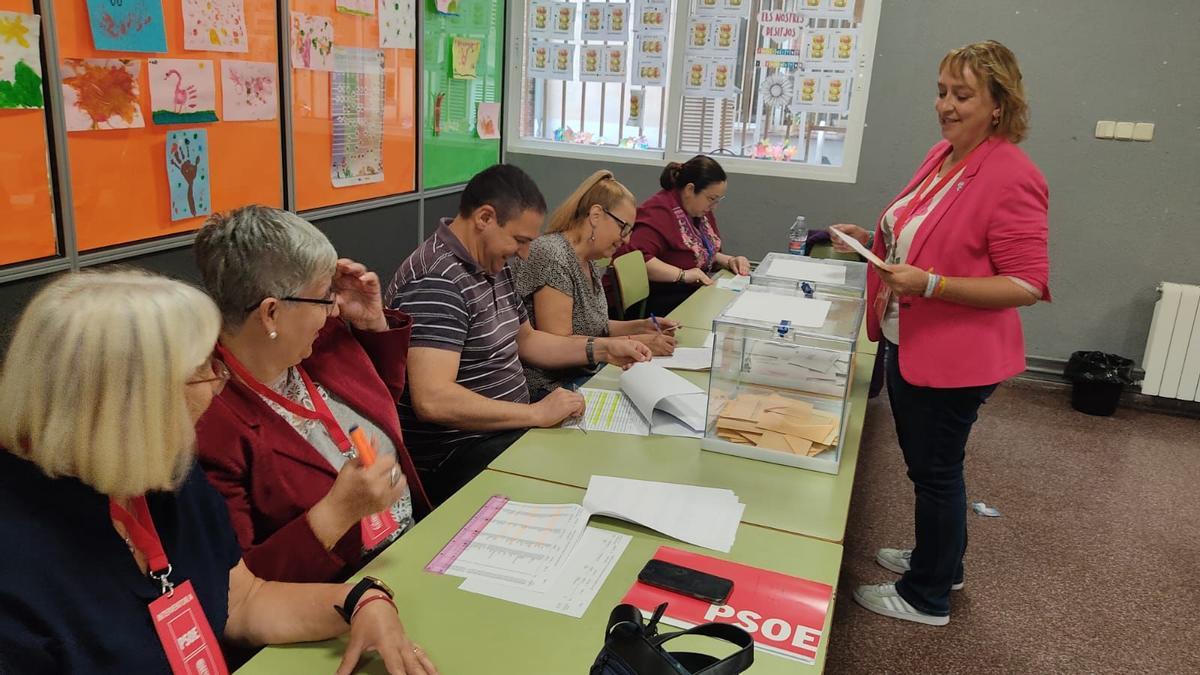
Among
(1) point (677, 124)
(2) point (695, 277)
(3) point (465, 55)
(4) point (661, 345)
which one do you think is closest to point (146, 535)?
(4) point (661, 345)

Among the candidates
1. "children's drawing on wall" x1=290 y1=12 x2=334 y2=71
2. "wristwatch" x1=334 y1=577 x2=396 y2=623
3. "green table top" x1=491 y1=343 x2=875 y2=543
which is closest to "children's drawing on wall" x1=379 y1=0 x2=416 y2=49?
"children's drawing on wall" x1=290 y1=12 x2=334 y2=71

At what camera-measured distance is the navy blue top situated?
3.05 ft

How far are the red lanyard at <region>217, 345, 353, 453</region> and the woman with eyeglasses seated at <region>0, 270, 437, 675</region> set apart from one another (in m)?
0.30

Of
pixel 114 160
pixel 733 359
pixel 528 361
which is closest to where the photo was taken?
pixel 733 359

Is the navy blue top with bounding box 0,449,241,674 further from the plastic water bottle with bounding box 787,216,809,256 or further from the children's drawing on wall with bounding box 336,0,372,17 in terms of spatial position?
the plastic water bottle with bounding box 787,216,809,256

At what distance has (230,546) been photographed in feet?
4.04

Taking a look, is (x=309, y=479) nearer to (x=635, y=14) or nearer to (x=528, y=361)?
(x=528, y=361)

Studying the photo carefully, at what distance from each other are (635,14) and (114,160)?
3.45 metres

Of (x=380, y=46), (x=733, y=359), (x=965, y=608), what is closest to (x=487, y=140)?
(x=380, y=46)

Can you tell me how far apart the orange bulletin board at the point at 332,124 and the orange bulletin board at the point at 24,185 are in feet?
3.28

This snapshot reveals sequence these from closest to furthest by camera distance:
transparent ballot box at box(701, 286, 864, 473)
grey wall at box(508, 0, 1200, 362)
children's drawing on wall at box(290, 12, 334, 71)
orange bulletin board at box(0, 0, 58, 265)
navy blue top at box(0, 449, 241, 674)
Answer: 1. navy blue top at box(0, 449, 241, 674)
2. transparent ballot box at box(701, 286, 864, 473)
3. orange bulletin board at box(0, 0, 58, 265)
4. children's drawing on wall at box(290, 12, 334, 71)
5. grey wall at box(508, 0, 1200, 362)

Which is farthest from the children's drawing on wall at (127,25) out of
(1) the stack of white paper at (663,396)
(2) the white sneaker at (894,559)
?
(2) the white sneaker at (894,559)

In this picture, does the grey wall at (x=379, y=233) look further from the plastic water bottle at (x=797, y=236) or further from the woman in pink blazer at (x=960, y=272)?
the woman in pink blazer at (x=960, y=272)

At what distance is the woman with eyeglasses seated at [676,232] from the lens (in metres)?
3.95
